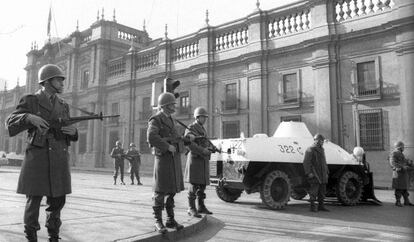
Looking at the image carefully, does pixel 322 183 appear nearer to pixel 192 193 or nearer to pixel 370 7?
pixel 192 193

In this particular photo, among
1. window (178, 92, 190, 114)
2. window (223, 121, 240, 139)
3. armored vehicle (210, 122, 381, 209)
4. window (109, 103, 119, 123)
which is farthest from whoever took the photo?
window (109, 103, 119, 123)

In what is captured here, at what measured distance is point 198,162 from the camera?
24.7 feet

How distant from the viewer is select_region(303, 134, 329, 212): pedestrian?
29.9 feet

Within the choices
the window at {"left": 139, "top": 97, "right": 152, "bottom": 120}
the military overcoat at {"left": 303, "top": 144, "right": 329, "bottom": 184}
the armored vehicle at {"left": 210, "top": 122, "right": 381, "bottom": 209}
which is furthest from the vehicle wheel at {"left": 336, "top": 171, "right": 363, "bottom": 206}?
the window at {"left": 139, "top": 97, "right": 152, "bottom": 120}

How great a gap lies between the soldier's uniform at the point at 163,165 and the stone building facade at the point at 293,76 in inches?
430

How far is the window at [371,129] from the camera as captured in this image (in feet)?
58.7

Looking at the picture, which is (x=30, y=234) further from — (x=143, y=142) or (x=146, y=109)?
(x=146, y=109)

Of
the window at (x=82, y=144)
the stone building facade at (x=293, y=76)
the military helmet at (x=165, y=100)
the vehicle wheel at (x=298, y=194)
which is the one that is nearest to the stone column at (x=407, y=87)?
the stone building facade at (x=293, y=76)

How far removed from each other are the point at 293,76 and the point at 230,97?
13.8 ft

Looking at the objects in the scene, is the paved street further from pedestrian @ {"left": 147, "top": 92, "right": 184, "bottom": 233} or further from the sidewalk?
pedestrian @ {"left": 147, "top": 92, "right": 184, "bottom": 233}

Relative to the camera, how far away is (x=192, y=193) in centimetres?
737

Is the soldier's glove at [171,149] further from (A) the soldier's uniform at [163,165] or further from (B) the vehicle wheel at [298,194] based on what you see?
(B) the vehicle wheel at [298,194]

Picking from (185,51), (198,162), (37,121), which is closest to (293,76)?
(185,51)

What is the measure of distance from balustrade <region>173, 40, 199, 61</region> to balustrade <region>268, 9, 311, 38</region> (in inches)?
Result: 238
